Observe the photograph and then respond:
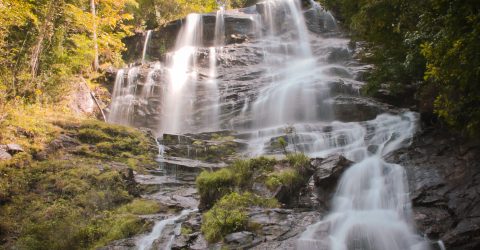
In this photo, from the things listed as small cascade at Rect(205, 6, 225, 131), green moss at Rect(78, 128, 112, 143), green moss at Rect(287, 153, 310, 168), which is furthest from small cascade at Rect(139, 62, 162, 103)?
green moss at Rect(287, 153, 310, 168)

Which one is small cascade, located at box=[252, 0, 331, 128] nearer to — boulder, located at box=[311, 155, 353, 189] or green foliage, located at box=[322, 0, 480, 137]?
green foliage, located at box=[322, 0, 480, 137]

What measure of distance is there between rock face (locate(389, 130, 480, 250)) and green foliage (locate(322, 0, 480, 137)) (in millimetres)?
816

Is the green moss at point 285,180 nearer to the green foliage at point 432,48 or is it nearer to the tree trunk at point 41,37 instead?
the green foliage at point 432,48

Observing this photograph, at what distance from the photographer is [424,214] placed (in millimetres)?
8258

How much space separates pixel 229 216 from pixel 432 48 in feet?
17.4

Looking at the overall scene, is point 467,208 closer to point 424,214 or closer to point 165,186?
point 424,214

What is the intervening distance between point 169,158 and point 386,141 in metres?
7.82

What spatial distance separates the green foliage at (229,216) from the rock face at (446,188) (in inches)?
135

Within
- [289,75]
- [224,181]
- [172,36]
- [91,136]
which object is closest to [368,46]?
[224,181]

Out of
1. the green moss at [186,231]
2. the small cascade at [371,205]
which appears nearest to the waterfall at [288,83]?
the small cascade at [371,205]

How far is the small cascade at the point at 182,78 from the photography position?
1945cm

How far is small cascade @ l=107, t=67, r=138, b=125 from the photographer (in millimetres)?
19406

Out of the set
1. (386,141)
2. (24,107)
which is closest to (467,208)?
(386,141)

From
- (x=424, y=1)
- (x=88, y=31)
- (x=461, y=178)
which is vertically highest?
(x=88, y=31)
